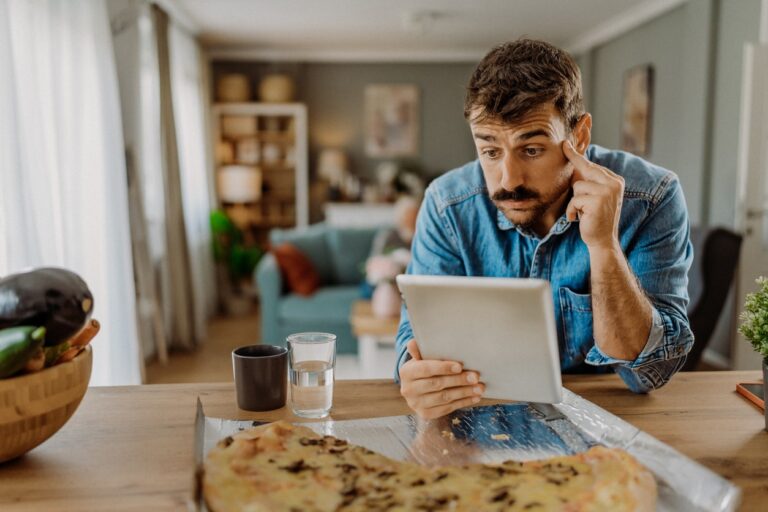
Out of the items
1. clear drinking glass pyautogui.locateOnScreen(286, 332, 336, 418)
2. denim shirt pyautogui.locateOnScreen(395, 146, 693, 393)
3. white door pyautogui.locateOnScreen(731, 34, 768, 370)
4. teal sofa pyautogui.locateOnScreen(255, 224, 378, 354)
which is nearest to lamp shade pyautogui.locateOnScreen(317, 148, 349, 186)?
teal sofa pyautogui.locateOnScreen(255, 224, 378, 354)

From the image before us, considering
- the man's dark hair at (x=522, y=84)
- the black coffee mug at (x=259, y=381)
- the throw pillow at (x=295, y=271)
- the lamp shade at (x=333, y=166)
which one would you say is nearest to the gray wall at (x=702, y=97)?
the throw pillow at (x=295, y=271)

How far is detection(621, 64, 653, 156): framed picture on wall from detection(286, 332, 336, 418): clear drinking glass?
194 inches

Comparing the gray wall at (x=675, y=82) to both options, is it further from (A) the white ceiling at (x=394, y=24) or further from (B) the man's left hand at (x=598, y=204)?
(B) the man's left hand at (x=598, y=204)

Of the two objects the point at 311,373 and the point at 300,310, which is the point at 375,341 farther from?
the point at 311,373

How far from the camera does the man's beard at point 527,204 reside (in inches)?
48.0

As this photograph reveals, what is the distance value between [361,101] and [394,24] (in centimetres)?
158

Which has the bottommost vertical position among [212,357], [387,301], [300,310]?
[212,357]

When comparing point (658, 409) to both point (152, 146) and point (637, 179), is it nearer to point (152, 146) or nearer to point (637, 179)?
point (637, 179)

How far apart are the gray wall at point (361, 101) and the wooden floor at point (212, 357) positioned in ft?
7.99

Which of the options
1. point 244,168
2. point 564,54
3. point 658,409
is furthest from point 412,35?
point 658,409

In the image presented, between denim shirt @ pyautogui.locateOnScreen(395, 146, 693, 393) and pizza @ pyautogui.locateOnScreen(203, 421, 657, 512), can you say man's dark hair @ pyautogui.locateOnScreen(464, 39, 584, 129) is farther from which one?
pizza @ pyautogui.locateOnScreen(203, 421, 657, 512)

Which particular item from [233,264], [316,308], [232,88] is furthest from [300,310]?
[232,88]

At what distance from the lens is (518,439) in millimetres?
909

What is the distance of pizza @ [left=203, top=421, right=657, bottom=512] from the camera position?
2.35 feet
